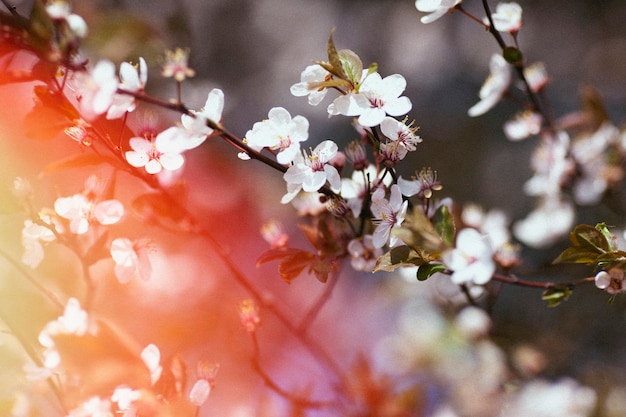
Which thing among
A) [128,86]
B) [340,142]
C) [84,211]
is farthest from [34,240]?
[340,142]

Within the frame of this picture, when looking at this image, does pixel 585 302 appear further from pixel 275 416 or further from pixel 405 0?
pixel 405 0

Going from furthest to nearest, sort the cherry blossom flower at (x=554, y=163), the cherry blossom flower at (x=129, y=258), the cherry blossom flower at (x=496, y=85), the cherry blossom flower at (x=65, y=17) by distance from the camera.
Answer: the cherry blossom flower at (x=554, y=163)
the cherry blossom flower at (x=496, y=85)
the cherry blossom flower at (x=129, y=258)
the cherry blossom flower at (x=65, y=17)

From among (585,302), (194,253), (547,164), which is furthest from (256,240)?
(585,302)

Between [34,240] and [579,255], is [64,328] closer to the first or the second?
[34,240]

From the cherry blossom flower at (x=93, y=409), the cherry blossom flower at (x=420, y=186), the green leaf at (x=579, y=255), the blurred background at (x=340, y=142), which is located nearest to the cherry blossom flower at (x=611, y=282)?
the green leaf at (x=579, y=255)

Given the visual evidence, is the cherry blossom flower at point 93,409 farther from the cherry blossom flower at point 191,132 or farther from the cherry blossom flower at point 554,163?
the cherry blossom flower at point 554,163

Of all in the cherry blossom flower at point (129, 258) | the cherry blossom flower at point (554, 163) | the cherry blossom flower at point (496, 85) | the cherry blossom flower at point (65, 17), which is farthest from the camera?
the cherry blossom flower at point (554, 163)
